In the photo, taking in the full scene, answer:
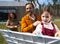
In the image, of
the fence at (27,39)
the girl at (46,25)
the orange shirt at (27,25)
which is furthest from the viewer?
the orange shirt at (27,25)

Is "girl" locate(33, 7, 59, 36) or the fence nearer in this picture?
the fence

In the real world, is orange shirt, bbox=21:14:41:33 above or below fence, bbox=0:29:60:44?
above

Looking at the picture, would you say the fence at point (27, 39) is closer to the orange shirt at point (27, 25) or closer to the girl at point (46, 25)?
the girl at point (46, 25)

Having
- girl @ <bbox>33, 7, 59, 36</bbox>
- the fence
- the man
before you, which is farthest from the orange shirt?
girl @ <bbox>33, 7, 59, 36</bbox>

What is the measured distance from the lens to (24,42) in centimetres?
345

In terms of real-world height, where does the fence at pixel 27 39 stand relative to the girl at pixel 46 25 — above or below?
below

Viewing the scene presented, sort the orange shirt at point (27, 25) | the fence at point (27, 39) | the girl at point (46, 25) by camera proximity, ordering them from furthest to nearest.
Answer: the orange shirt at point (27, 25)
the girl at point (46, 25)
the fence at point (27, 39)

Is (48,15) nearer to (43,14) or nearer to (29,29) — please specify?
(43,14)

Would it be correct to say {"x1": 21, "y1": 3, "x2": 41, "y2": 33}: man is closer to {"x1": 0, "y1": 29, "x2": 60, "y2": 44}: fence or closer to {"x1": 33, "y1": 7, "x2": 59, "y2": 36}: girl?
{"x1": 0, "y1": 29, "x2": 60, "y2": 44}: fence

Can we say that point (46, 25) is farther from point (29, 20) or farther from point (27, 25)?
point (29, 20)

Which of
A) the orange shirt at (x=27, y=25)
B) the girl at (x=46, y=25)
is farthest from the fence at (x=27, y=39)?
the orange shirt at (x=27, y=25)

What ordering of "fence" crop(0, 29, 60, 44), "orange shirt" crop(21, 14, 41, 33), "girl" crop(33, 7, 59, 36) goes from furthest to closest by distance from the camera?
"orange shirt" crop(21, 14, 41, 33)
"girl" crop(33, 7, 59, 36)
"fence" crop(0, 29, 60, 44)

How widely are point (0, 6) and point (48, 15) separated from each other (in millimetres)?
59489

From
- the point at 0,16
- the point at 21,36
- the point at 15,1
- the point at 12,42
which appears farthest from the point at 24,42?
the point at 15,1
